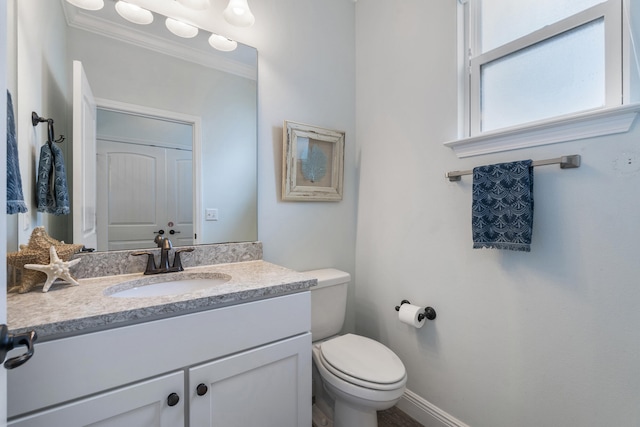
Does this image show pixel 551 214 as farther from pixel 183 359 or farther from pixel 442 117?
pixel 183 359

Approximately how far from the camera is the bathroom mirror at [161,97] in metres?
1.12

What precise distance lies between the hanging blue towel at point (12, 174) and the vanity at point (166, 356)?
0.94 feet

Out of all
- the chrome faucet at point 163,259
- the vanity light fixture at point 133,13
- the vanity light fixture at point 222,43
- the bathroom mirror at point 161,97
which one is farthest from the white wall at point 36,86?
the vanity light fixture at point 222,43

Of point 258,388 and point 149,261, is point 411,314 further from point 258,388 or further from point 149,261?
point 149,261

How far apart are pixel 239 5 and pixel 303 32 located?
1.50ft

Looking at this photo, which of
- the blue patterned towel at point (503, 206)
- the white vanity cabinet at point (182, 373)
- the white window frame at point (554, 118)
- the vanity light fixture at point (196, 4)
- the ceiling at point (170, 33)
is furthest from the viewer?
the vanity light fixture at point (196, 4)

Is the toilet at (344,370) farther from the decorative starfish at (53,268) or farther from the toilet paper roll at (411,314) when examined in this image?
the decorative starfish at (53,268)

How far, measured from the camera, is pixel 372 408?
3.95 feet

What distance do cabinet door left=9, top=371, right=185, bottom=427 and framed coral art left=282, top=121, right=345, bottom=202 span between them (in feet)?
3.49

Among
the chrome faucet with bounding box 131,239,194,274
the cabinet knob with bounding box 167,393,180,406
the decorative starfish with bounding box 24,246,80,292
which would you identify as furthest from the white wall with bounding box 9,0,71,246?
the cabinet knob with bounding box 167,393,180,406

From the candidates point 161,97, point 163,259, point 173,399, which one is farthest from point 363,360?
point 161,97

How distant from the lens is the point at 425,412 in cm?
153

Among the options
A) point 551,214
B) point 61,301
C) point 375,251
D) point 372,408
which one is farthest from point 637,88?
point 61,301

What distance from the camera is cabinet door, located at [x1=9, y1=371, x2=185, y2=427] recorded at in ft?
2.35
